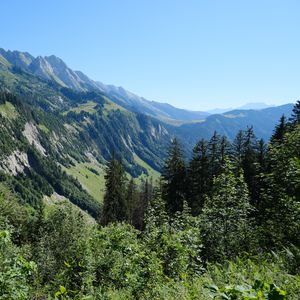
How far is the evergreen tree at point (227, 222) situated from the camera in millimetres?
15375

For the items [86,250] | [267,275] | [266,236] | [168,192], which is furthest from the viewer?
[168,192]

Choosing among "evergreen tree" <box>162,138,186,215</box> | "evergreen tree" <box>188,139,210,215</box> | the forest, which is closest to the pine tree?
"evergreen tree" <box>162,138,186,215</box>

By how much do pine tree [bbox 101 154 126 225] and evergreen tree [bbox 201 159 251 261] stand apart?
142 feet

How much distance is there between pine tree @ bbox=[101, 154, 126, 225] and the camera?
197ft

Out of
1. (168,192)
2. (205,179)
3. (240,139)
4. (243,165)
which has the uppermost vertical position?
(240,139)

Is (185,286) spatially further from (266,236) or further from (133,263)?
(266,236)

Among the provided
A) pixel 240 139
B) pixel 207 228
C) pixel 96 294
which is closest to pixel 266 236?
pixel 207 228

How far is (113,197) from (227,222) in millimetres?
45484

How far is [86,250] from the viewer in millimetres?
14031

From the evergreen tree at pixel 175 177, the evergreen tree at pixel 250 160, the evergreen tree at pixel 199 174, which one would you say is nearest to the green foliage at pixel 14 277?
the evergreen tree at pixel 250 160

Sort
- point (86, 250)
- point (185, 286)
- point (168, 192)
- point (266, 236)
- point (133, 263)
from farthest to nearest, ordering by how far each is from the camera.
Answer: point (168, 192) < point (266, 236) < point (86, 250) < point (133, 263) < point (185, 286)

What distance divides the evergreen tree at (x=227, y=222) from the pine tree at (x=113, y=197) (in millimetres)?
43394

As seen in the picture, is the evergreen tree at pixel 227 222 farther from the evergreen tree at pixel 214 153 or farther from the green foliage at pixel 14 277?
the evergreen tree at pixel 214 153

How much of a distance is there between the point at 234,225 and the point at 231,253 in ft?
5.66
